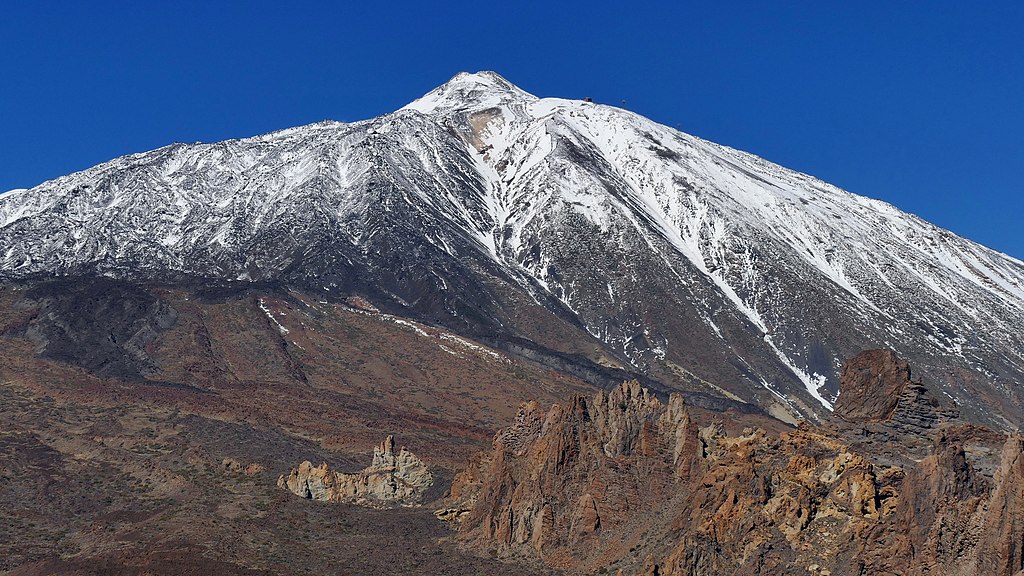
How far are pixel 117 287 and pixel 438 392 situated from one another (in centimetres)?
5602

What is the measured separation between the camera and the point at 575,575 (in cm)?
7688

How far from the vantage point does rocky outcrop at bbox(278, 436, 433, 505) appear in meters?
110

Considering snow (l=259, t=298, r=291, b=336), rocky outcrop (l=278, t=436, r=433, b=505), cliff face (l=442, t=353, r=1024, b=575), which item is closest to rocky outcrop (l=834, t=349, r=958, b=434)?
cliff face (l=442, t=353, r=1024, b=575)

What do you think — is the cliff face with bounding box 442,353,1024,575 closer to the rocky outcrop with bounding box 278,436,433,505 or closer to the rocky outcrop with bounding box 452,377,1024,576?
the rocky outcrop with bounding box 452,377,1024,576

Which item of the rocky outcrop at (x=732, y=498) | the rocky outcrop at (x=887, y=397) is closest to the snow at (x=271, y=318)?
the rocky outcrop at (x=732, y=498)

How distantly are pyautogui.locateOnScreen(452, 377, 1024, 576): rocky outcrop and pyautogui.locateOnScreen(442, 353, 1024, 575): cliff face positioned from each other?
8 cm

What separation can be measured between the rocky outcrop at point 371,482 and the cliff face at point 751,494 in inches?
388

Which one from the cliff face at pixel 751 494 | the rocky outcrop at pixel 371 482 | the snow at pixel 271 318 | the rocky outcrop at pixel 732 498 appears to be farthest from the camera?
the snow at pixel 271 318

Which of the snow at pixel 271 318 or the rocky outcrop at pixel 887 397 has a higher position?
the snow at pixel 271 318

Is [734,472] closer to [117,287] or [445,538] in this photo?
[445,538]

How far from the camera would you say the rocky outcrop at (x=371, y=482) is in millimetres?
109750

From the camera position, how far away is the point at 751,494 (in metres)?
66.8

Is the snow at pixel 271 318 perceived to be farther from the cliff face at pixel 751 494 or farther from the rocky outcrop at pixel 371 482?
the cliff face at pixel 751 494

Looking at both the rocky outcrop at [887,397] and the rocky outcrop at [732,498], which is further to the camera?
the rocky outcrop at [887,397]
